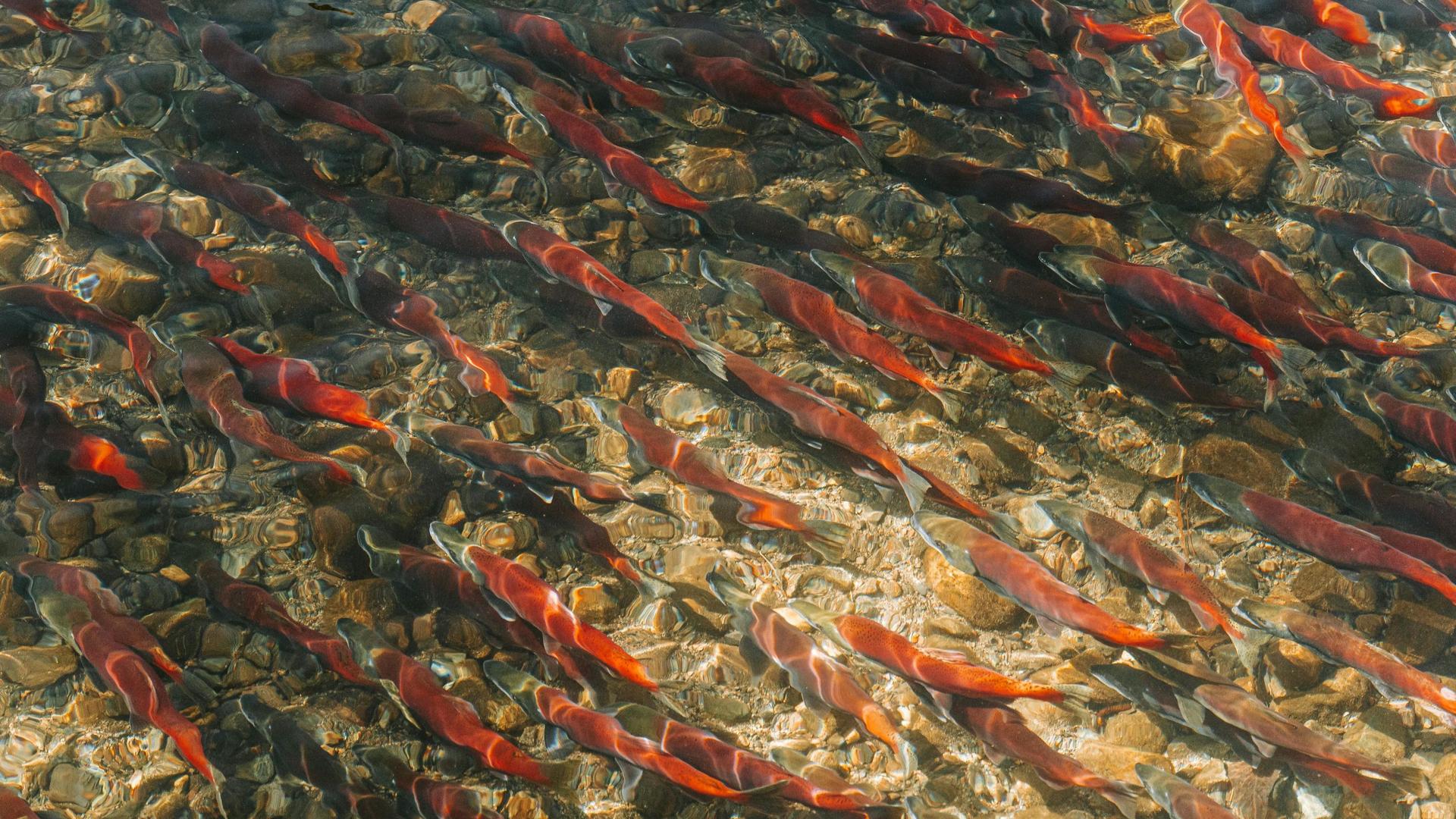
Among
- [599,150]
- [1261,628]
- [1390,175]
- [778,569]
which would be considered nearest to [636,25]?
[599,150]

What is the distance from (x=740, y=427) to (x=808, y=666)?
3.90 ft

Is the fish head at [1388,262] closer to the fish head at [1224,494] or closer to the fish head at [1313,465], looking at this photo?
the fish head at [1313,465]

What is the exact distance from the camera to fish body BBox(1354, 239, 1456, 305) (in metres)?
3.98

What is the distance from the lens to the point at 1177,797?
3.16 m

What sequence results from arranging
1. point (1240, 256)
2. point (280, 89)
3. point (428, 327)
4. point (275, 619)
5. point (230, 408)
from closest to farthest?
1. point (275, 619)
2. point (230, 408)
3. point (428, 327)
4. point (1240, 256)
5. point (280, 89)

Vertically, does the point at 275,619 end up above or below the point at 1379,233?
below

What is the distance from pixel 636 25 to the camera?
560 cm

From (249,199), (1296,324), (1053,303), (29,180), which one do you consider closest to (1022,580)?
(1053,303)

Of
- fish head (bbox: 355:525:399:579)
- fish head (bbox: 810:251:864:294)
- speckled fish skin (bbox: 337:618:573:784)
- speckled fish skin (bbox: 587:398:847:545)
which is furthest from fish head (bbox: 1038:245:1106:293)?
fish head (bbox: 355:525:399:579)

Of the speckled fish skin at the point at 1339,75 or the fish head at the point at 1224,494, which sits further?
the speckled fish skin at the point at 1339,75

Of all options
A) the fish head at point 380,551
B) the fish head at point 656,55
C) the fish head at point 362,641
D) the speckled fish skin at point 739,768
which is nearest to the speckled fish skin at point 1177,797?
the speckled fish skin at point 739,768

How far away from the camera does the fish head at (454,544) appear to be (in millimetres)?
3514

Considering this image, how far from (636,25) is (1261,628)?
14.4 feet

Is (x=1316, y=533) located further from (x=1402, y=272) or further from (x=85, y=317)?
(x=85, y=317)
